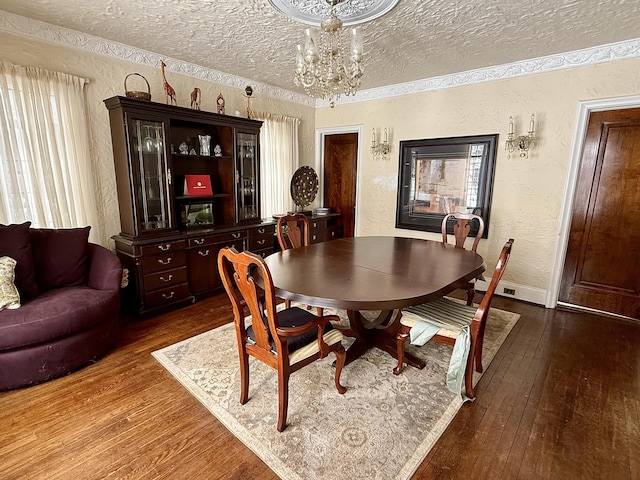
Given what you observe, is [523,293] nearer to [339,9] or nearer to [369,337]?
[369,337]

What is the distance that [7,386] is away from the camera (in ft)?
6.82

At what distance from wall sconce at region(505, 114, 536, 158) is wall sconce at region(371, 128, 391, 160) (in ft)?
4.94

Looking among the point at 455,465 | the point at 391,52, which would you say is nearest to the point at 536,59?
the point at 391,52

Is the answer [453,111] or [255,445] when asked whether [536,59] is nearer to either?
[453,111]

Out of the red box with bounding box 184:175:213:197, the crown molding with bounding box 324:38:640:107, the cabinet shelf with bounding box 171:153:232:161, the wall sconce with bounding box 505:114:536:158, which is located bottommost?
the red box with bounding box 184:175:213:197

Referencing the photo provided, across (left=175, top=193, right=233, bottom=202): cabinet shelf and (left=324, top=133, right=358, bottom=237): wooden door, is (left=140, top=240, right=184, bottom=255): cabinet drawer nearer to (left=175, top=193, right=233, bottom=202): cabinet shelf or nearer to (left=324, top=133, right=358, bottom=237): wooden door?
(left=175, top=193, right=233, bottom=202): cabinet shelf

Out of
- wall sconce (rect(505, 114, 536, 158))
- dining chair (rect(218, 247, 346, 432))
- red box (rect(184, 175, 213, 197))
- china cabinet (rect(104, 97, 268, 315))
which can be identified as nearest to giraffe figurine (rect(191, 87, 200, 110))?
china cabinet (rect(104, 97, 268, 315))

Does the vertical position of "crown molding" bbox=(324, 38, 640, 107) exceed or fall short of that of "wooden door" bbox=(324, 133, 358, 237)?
it exceeds it

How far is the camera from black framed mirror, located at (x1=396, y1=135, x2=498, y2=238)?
3.81 meters

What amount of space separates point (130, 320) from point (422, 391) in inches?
108

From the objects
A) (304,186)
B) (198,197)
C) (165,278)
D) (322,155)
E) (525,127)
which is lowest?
(165,278)

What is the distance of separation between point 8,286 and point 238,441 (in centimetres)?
198

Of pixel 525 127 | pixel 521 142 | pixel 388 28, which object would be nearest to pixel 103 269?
pixel 388 28

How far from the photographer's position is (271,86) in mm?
4461
